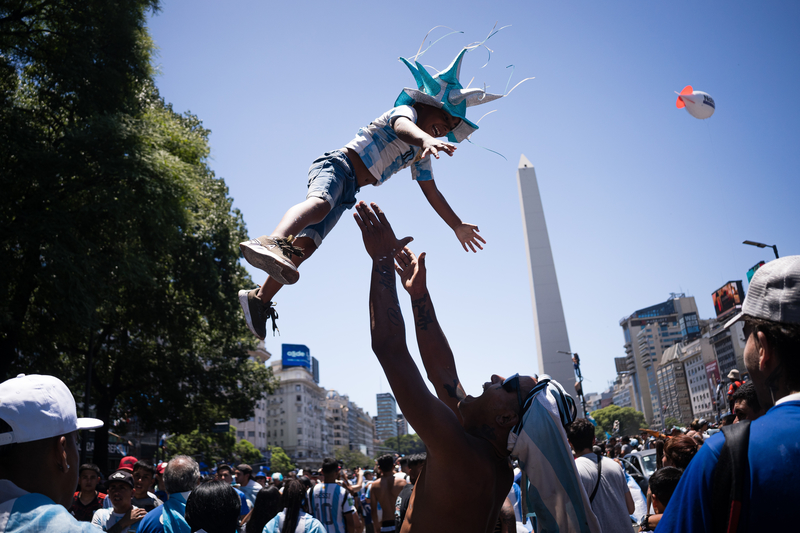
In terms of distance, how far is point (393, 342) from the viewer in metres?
2.51

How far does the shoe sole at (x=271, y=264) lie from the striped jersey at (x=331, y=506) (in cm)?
570

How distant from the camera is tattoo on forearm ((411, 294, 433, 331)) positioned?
10.5 feet

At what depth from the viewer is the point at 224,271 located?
20.2m

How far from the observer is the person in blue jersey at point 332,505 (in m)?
7.68

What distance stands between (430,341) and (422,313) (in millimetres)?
165

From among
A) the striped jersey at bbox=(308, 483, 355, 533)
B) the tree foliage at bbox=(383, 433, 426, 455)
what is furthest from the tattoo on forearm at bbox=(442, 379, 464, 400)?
the tree foliage at bbox=(383, 433, 426, 455)

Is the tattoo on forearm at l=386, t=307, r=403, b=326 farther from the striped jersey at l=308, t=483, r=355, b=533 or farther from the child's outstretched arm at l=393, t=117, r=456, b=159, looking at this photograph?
the striped jersey at l=308, t=483, r=355, b=533

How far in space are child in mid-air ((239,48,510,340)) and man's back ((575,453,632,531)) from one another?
1.94 m

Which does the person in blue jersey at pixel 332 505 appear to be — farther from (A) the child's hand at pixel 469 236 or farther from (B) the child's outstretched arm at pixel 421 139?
(B) the child's outstretched arm at pixel 421 139

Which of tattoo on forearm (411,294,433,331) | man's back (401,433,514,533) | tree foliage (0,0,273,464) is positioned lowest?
man's back (401,433,514,533)

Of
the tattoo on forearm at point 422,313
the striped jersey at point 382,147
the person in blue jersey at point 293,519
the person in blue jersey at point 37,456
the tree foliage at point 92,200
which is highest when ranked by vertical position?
the tree foliage at point 92,200

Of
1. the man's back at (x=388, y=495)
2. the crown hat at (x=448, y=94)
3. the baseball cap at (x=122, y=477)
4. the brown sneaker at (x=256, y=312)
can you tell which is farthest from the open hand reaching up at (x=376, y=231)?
the man's back at (x=388, y=495)

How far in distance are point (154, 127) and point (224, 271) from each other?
6.22 metres

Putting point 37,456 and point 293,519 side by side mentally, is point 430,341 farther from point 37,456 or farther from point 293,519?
point 293,519
